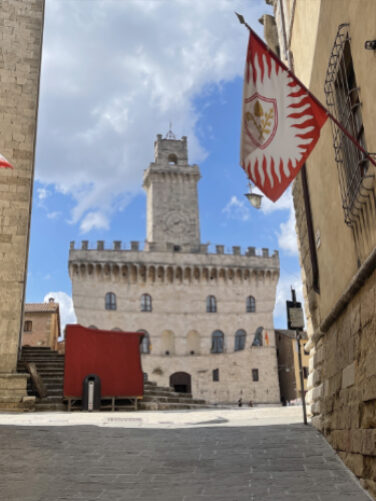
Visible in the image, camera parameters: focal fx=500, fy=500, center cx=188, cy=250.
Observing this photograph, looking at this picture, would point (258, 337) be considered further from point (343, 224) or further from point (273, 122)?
point (273, 122)

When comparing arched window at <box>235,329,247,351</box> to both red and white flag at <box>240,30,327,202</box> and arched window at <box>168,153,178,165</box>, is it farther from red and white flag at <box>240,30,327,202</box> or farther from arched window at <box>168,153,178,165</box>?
red and white flag at <box>240,30,327,202</box>

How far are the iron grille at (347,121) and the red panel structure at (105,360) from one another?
11.4 meters

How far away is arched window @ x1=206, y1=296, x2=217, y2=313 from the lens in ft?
146

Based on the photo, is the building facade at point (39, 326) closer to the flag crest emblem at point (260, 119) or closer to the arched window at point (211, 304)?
the arched window at point (211, 304)

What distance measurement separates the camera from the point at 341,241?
6.25 metres

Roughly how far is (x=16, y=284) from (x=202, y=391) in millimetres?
30226

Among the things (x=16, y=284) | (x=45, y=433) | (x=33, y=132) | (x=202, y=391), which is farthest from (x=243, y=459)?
(x=202, y=391)

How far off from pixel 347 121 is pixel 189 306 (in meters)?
38.8

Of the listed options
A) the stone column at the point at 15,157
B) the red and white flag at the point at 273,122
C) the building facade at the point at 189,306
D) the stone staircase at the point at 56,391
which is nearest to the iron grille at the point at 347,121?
the red and white flag at the point at 273,122

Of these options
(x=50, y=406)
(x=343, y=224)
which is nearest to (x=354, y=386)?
(x=343, y=224)

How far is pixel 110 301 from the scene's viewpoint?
42.2m

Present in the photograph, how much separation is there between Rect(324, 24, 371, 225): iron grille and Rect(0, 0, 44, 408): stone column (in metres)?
10.4

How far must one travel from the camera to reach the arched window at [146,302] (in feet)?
141

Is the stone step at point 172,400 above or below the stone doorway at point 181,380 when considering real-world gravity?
below
